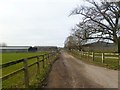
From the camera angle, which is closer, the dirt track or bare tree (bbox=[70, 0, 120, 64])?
the dirt track

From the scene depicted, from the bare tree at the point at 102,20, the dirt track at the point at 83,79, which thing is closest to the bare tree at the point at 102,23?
the bare tree at the point at 102,20

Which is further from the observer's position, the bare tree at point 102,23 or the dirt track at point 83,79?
the bare tree at point 102,23

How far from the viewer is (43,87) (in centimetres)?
991

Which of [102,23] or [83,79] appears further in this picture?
[102,23]

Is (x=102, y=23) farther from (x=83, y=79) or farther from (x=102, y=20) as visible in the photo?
(x=83, y=79)

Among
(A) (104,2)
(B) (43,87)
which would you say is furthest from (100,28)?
(B) (43,87)

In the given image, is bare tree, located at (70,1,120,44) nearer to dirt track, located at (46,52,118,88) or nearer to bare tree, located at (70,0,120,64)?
bare tree, located at (70,0,120,64)

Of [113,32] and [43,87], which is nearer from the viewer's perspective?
[43,87]

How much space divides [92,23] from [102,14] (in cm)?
241

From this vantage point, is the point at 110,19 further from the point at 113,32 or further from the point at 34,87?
the point at 34,87

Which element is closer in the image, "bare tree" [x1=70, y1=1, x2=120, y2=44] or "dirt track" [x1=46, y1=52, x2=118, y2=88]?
"dirt track" [x1=46, y1=52, x2=118, y2=88]

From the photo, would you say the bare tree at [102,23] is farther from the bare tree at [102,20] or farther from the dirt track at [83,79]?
the dirt track at [83,79]

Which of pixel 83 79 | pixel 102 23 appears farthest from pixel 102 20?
pixel 83 79

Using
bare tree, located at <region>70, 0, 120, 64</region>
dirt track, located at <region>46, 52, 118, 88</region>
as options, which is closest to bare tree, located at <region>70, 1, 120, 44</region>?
bare tree, located at <region>70, 0, 120, 64</region>
